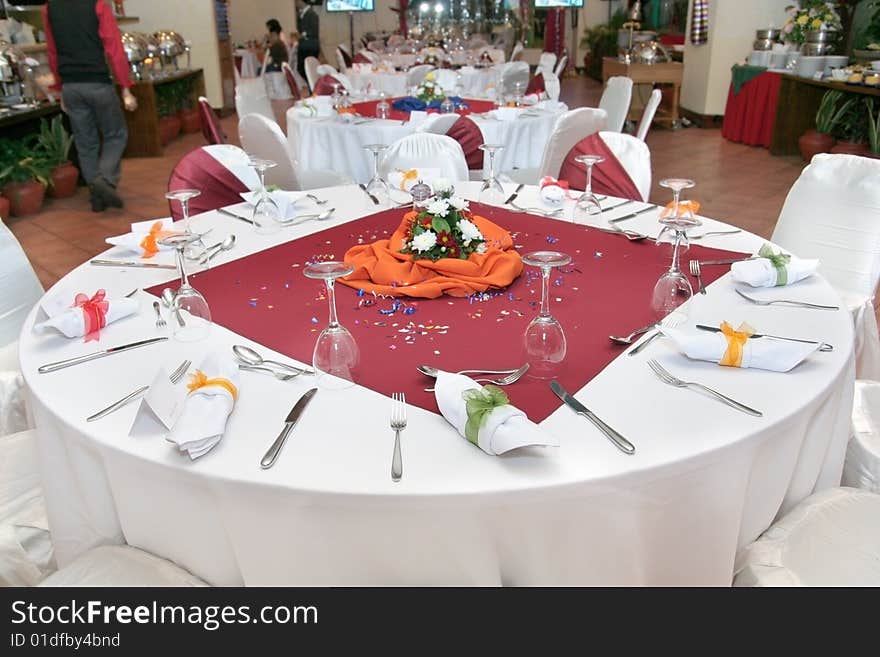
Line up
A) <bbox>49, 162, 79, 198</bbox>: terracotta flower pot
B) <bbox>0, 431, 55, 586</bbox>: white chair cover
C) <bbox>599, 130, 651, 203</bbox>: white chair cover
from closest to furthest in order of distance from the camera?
<bbox>0, 431, 55, 586</bbox>: white chair cover
<bbox>599, 130, 651, 203</bbox>: white chair cover
<bbox>49, 162, 79, 198</bbox>: terracotta flower pot

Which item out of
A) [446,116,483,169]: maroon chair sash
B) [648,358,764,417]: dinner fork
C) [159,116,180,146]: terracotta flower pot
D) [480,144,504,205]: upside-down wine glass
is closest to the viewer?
[648,358,764,417]: dinner fork

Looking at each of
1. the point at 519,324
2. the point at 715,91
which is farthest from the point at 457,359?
the point at 715,91

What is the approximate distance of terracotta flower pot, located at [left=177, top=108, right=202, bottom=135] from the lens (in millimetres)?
9680

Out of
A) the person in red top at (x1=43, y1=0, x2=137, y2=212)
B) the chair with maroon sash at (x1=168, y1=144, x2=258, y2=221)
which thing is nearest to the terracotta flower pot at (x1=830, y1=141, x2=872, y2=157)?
the chair with maroon sash at (x1=168, y1=144, x2=258, y2=221)

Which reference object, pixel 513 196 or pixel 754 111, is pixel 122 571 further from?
pixel 754 111

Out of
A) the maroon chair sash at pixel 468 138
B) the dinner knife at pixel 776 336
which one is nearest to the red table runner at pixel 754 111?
the maroon chair sash at pixel 468 138

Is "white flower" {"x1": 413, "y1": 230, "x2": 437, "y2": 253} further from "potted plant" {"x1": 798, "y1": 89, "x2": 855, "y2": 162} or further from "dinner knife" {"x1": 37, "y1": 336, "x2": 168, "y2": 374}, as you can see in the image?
"potted plant" {"x1": 798, "y1": 89, "x2": 855, "y2": 162}

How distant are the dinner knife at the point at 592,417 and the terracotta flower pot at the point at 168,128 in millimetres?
8533

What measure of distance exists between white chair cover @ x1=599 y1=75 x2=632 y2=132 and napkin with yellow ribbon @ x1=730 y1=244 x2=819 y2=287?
4113 mm

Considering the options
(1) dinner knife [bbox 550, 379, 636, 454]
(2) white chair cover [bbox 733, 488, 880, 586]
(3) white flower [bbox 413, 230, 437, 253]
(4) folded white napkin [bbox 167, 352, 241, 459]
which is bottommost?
(2) white chair cover [bbox 733, 488, 880, 586]

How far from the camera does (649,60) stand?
9758 mm

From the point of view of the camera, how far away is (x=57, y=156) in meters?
6.40

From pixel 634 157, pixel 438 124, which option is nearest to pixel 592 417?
pixel 634 157

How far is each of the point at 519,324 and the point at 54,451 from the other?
0.99 metres
